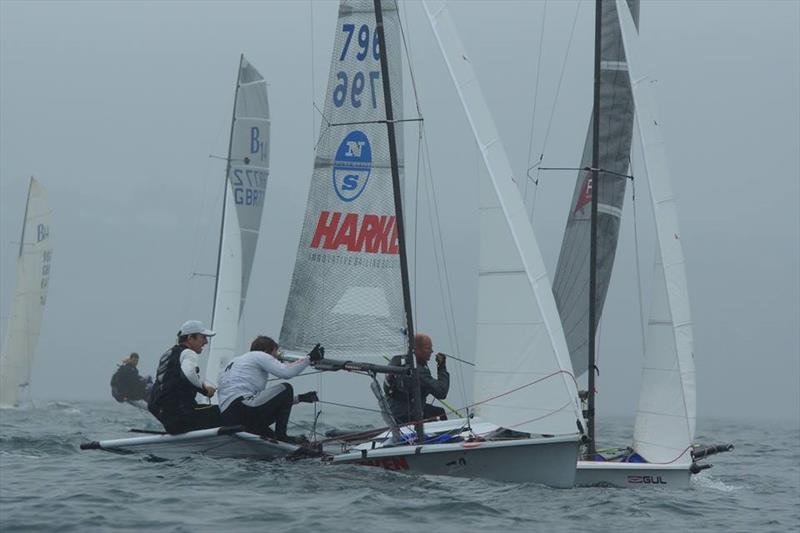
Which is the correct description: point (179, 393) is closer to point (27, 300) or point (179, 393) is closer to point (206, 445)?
point (206, 445)

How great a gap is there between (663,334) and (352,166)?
4024mm

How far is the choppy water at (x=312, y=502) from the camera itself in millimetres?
9766

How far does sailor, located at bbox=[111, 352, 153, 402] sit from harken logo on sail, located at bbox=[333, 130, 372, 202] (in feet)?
62.8

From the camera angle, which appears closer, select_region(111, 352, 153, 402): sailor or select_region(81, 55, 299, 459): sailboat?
select_region(81, 55, 299, 459): sailboat

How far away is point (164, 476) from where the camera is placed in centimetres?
1215

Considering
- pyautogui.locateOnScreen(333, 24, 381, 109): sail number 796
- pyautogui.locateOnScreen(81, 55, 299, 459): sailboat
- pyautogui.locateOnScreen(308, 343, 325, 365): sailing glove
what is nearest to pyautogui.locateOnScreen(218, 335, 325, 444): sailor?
pyautogui.locateOnScreen(308, 343, 325, 365): sailing glove

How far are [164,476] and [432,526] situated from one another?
3326 millimetres

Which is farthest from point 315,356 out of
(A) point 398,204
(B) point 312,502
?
(B) point 312,502

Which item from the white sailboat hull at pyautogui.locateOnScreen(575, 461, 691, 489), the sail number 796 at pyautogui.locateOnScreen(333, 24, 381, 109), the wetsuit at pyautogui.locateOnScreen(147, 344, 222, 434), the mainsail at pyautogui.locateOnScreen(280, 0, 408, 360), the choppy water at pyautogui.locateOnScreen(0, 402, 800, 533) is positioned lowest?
the choppy water at pyautogui.locateOnScreen(0, 402, 800, 533)

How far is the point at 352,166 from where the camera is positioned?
14.2 m

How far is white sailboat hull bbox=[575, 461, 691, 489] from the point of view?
13.4m

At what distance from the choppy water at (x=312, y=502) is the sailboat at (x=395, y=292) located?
0.35 meters

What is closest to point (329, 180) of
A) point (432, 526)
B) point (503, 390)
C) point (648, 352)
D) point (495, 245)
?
point (495, 245)

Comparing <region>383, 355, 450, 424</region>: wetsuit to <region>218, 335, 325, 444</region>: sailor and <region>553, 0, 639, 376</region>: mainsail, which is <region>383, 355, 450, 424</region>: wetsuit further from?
A: <region>553, 0, 639, 376</region>: mainsail
